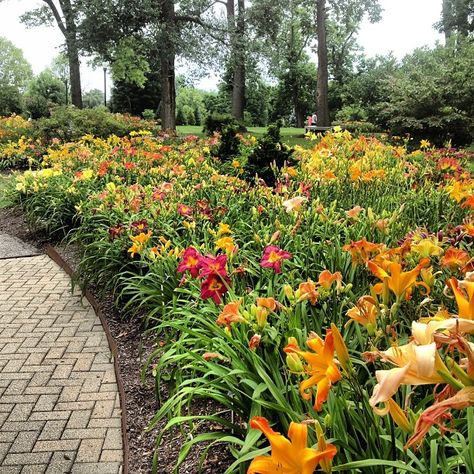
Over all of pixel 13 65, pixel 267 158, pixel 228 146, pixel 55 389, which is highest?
pixel 13 65

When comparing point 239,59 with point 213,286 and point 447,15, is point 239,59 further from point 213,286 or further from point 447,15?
point 447,15

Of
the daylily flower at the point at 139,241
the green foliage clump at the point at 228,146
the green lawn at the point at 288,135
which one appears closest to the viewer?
the daylily flower at the point at 139,241

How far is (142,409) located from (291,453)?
1.91m

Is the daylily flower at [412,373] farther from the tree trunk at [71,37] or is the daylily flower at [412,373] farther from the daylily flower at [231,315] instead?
the tree trunk at [71,37]

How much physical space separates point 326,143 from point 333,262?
382cm

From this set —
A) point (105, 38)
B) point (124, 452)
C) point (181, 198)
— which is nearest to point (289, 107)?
point (105, 38)

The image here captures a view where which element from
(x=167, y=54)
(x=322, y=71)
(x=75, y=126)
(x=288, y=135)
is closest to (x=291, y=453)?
(x=75, y=126)

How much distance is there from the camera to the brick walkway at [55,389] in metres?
2.36

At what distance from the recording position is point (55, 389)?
2971 mm

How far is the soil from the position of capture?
2123 millimetres

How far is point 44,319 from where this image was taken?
4.07 meters

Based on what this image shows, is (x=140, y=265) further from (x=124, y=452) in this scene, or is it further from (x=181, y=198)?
(x=124, y=452)

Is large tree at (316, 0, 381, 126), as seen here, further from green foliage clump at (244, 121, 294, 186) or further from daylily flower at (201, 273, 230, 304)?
daylily flower at (201, 273, 230, 304)

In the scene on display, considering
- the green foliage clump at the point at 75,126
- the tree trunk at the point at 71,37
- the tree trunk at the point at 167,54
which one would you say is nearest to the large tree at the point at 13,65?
the tree trunk at the point at 71,37
